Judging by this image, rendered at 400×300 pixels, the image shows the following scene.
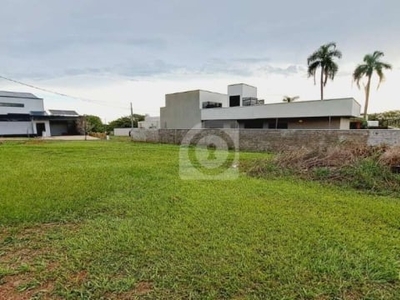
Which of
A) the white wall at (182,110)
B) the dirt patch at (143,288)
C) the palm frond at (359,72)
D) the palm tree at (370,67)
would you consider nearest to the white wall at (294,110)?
the white wall at (182,110)

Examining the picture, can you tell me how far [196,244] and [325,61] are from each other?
998 inches

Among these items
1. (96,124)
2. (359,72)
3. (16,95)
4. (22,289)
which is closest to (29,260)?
(22,289)

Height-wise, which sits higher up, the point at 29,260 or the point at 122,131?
the point at 122,131

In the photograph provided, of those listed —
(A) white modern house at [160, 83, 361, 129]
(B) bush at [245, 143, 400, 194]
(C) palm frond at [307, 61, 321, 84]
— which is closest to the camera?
(B) bush at [245, 143, 400, 194]

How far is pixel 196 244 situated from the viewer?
2869mm

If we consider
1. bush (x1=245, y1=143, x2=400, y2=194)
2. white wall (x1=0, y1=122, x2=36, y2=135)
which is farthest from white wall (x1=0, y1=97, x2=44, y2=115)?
bush (x1=245, y1=143, x2=400, y2=194)

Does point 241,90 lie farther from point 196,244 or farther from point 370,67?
point 196,244

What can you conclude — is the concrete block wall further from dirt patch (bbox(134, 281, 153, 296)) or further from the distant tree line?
the distant tree line

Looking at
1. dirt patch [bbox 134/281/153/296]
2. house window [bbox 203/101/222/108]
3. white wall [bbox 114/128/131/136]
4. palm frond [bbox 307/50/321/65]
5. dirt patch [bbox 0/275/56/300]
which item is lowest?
dirt patch [bbox 134/281/153/296]

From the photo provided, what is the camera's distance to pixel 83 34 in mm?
11969

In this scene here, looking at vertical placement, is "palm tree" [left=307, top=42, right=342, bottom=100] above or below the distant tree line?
above

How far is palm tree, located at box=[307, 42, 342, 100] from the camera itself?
2286 cm

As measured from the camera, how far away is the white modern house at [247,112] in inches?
703

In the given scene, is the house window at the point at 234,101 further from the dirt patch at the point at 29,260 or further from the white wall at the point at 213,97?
the dirt patch at the point at 29,260
